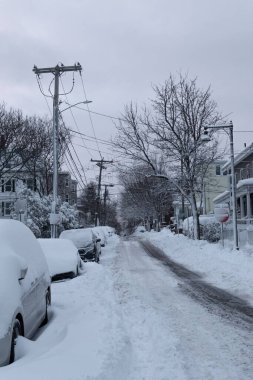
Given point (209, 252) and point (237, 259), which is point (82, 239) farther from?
point (237, 259)

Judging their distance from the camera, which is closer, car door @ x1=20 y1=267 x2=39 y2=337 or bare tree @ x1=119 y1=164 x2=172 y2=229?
car door @ x1=20 y1=267 x2=39 y2=337

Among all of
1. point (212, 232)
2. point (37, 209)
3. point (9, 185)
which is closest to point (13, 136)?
point (37, 209)

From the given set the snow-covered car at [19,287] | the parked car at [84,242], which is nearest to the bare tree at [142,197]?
the parked car at [84,242]

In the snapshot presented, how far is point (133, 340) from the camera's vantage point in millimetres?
7098

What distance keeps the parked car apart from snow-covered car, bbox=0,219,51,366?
45.5 feet

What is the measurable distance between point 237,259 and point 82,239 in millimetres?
7686

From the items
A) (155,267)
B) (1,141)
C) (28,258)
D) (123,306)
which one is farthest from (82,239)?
(28,258)

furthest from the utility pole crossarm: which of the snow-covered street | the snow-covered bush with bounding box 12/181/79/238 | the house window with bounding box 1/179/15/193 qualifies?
the snow-covered street

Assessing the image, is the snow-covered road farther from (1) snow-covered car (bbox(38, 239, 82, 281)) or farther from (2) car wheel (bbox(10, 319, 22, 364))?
(1) snow-covered car (bbox(38, 239, 82, 281))

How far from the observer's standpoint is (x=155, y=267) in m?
20.0

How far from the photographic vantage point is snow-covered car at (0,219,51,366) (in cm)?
515

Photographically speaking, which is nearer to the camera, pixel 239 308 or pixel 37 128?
pixel 239 308

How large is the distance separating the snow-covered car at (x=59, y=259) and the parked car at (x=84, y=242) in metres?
7.06

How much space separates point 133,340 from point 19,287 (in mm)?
2075
